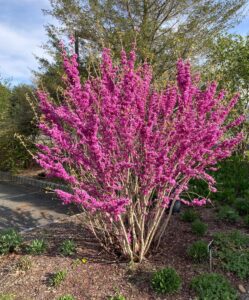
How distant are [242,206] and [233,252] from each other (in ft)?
4.53

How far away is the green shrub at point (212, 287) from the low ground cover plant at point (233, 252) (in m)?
0.25

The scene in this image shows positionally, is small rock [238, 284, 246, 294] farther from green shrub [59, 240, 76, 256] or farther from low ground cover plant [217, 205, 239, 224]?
green shrub [59, 240, 76, 256]

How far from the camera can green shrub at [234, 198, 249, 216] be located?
14.5 feet

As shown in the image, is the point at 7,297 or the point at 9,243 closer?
the point at 7,297

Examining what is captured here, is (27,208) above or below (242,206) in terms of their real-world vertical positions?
below

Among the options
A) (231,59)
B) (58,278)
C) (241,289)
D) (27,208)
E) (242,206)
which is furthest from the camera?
(231,59)

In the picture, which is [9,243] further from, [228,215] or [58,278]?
[228,215]

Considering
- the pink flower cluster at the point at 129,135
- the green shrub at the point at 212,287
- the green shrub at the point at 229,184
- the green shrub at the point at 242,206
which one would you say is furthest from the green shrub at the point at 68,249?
the green shrub at the point at 242,206

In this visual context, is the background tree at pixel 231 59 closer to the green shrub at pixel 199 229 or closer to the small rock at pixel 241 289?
the green shrub at pixel 199 229

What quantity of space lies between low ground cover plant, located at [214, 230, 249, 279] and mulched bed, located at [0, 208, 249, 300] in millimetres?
86

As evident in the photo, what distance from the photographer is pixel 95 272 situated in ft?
10.3

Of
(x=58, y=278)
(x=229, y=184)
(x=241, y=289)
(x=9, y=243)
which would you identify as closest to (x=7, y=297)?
(x=58, y=278)

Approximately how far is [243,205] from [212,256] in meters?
1.56

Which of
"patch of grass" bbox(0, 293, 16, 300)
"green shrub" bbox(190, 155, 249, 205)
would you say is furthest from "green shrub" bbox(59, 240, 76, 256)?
"green shrub" bbox(190, 155, 249, 205)
